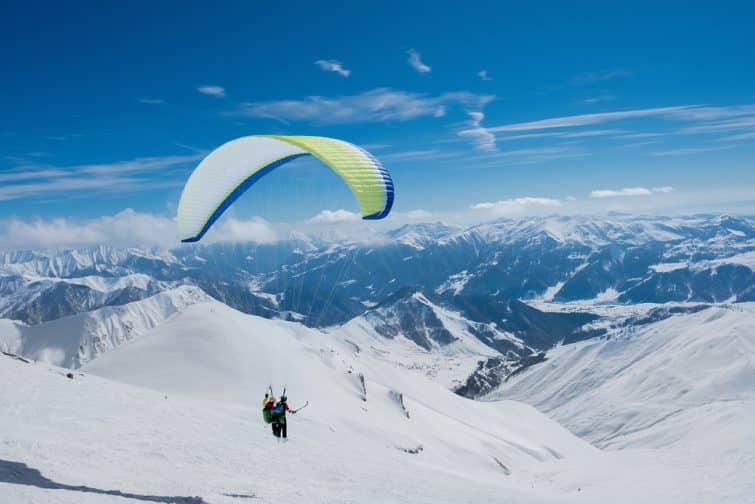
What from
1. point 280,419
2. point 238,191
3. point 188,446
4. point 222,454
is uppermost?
point 238,191

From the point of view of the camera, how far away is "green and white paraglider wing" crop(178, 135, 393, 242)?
22.3 metres

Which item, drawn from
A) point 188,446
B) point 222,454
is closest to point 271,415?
point 222,454

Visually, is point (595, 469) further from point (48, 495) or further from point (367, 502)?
point (48, 495)

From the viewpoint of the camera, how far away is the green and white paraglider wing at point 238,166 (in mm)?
22312

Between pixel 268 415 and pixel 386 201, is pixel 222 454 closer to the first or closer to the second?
pixel 268 415

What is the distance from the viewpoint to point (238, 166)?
82.8 ft

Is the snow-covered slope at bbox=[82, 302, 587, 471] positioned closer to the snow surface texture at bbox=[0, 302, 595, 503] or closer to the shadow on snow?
the snow surface texture at bbox=[0, 302, 595, 503]

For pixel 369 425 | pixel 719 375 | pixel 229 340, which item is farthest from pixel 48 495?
pixel 719 375

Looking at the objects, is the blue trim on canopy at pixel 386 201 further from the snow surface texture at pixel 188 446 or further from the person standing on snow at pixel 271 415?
the snow surface texture at pixel 188 446

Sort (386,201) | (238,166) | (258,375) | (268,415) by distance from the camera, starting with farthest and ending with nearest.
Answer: (258,375) < (238,166) < (268,415) < (386,201)

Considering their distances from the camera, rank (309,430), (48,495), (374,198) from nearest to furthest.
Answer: (48,495) < (374,198) < (309,430)

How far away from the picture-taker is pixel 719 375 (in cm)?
19075

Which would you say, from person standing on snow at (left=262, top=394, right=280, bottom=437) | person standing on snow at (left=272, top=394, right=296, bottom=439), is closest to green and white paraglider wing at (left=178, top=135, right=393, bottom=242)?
person standing on snow at (left=262, top=394, right=280, bottom=437)

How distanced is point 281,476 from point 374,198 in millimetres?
10814
